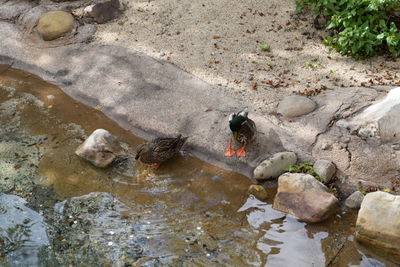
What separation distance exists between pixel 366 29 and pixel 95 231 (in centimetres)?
481

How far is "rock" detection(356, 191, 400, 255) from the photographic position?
468cm

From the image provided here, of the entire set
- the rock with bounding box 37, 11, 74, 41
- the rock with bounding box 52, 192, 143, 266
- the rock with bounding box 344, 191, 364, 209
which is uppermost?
the rock with bounding box 344, 191, 364, 209

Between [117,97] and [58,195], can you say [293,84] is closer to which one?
[117,97]

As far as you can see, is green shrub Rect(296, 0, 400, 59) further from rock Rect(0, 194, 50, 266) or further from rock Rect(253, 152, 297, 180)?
rock Rect(0, 194, 50, 266)

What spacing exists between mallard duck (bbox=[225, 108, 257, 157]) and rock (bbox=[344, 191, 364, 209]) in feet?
4.47

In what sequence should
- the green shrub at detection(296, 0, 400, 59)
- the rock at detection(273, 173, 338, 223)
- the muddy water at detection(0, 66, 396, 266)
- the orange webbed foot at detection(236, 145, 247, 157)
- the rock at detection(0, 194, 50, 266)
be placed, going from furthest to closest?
the green shrub at detection(296, 0, 400, 59) → the orange webbed foot at detection(236, 145, 247, 157) → the rock at detection(273, 173, 338, 223) → the rock at detection(0, 194, 50, 266) → the muddy water at detection(0, 66, 396, 266)

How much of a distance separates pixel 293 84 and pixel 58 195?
3.56m

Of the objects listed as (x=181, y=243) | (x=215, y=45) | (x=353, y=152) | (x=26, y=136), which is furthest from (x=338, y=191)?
(x=26, y=136)

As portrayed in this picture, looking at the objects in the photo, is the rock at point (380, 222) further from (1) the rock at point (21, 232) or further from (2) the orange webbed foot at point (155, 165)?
(1) the rock at point (21, 232)

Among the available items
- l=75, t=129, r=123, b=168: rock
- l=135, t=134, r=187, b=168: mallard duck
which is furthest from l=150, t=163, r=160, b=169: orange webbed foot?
l=75, t=129, r=123, b=168: rock

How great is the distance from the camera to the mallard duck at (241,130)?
5715 millimetres

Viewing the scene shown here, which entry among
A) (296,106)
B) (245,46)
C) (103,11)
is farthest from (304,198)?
(103,11)

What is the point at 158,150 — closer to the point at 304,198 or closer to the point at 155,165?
the point at 155,165

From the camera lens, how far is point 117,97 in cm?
724
